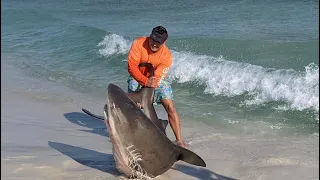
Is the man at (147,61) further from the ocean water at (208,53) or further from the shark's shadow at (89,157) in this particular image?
the ocean water at (208,53)

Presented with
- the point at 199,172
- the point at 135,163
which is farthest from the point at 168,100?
the point at 135,163

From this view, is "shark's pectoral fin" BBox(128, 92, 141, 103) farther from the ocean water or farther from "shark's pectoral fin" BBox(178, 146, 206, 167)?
the ocean water

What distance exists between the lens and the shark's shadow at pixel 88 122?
6.93m

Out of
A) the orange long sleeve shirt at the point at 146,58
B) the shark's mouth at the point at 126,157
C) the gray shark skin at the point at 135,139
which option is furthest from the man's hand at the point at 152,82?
the shark's mouth at the point at 126,157

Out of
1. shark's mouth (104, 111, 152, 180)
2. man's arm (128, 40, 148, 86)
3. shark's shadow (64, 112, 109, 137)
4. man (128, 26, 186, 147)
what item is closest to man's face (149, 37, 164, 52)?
man (128, 26, 186, 147)

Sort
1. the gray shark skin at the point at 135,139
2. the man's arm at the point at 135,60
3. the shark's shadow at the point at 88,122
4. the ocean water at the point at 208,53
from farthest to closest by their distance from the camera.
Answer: the ocean water at the point at 208,53, the shark's shadow at the point at 88,122, the man's arm at the point at 135,60, the gray shark skin at the point at 135,139

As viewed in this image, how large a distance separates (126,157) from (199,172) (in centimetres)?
82

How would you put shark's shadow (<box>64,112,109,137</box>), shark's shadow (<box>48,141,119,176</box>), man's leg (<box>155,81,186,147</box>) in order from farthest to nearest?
shark's shadow (<box>64,112,109,137</box>), man's leg (<box>155,81,186,147</box>), shark's shadow (<box>48,141,119,176</box>)

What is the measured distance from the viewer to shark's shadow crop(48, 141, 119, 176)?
5.30 meters

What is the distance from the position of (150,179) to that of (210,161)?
2.91ft

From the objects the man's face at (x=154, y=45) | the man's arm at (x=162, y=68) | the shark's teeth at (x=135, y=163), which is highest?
the man's face at (x=154, y=45)

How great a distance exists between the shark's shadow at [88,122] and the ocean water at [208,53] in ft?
3.89

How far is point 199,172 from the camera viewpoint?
17.1 feet

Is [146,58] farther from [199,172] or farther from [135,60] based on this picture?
[199,172]
